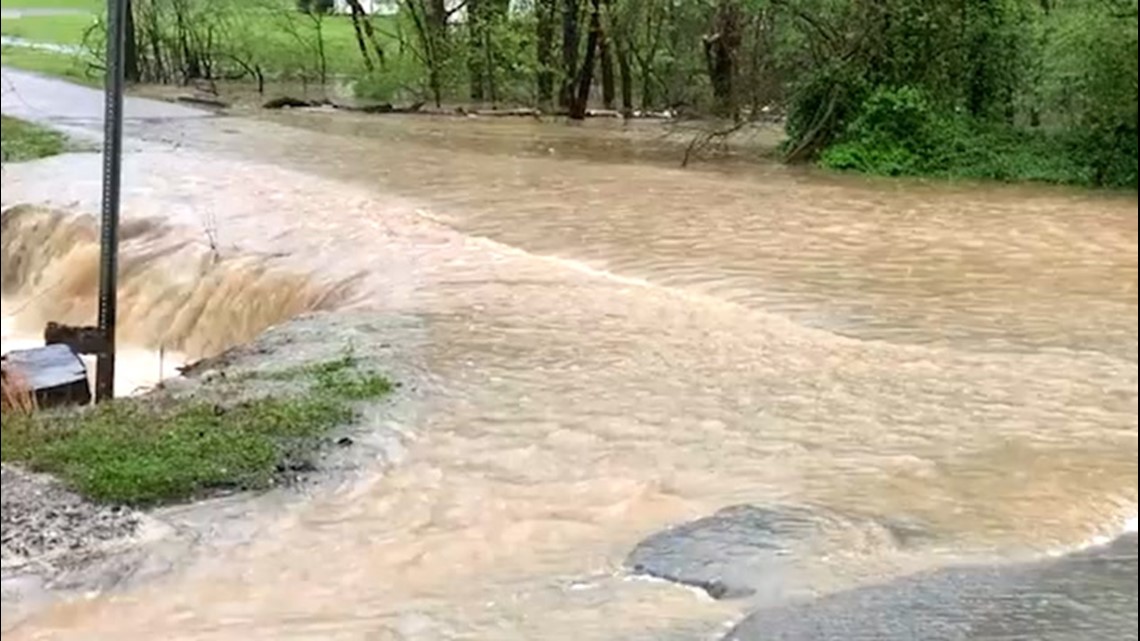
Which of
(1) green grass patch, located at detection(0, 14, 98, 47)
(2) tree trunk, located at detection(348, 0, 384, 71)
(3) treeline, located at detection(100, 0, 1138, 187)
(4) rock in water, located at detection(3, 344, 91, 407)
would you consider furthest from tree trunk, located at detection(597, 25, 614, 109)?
(1) green grass patch, located at detection(0, 14, 98, 47)

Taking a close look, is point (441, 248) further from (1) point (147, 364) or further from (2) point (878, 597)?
(2) point (878, 597)

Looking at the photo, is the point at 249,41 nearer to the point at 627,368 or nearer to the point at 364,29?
the point at 364,29

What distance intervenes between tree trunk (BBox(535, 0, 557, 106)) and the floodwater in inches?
23.5

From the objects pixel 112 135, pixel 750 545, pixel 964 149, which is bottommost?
pixel 750 545

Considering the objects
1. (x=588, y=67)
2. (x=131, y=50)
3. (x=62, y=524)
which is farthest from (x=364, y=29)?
(x=588, y=67)

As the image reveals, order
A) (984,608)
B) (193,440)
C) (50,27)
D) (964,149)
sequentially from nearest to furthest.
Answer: (50,27), (984,608), (193,440), (964,149)

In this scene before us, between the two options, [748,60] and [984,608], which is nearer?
[984,608]

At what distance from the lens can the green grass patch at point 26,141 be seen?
66 cm

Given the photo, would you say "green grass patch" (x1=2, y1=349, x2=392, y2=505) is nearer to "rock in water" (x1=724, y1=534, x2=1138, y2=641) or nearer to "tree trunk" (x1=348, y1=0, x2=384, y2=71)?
"tree trunk" (x1=348, y1=0, x2=384, y2=71)

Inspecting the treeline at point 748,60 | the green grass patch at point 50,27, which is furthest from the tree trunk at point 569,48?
the green grass patch at point 50,27

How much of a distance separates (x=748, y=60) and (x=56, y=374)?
6.94 ft

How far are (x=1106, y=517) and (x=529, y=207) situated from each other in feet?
13.2

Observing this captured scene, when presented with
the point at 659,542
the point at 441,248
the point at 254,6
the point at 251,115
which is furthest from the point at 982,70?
the point at 441,248

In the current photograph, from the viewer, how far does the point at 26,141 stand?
905 mm
